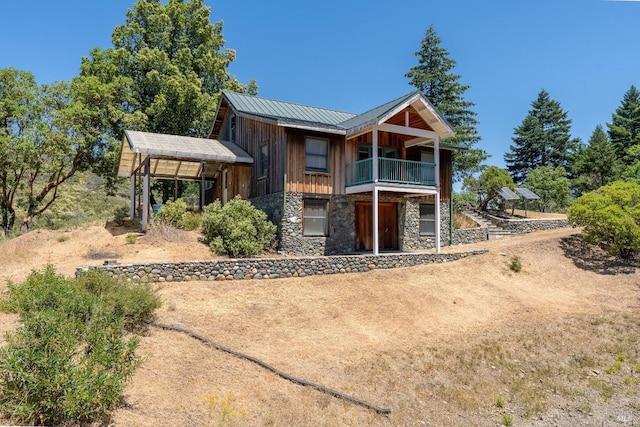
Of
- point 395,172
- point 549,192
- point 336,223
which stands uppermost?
point 549,192

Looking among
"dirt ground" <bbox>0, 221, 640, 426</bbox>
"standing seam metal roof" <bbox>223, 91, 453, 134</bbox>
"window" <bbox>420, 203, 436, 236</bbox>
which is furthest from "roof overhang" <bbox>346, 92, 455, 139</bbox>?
"dirt ground" <bbox>0, 221, 640, 426</bbox>

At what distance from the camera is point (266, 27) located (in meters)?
16.4

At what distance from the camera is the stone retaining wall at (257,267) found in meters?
10.8

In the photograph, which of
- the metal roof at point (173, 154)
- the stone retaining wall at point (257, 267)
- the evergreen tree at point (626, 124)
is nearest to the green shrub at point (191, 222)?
the metal roof at point (173, 154)

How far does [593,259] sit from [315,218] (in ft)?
38.1

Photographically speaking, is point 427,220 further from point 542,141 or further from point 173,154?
point 542,141

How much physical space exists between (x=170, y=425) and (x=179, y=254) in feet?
29.7

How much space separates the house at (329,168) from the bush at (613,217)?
5.95m

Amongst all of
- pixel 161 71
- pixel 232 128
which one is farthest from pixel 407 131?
pixel 161 71

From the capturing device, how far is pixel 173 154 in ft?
52.1

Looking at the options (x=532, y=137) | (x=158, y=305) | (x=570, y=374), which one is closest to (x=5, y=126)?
(x=158, y=305)

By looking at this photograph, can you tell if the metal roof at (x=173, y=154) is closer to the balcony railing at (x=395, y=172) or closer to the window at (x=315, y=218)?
the window at (x=315, y=218)

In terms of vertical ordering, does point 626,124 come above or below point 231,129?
above

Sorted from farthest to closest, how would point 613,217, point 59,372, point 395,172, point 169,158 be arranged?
point 395,172 < point 169,158 < point 613,217 < point 59,372
